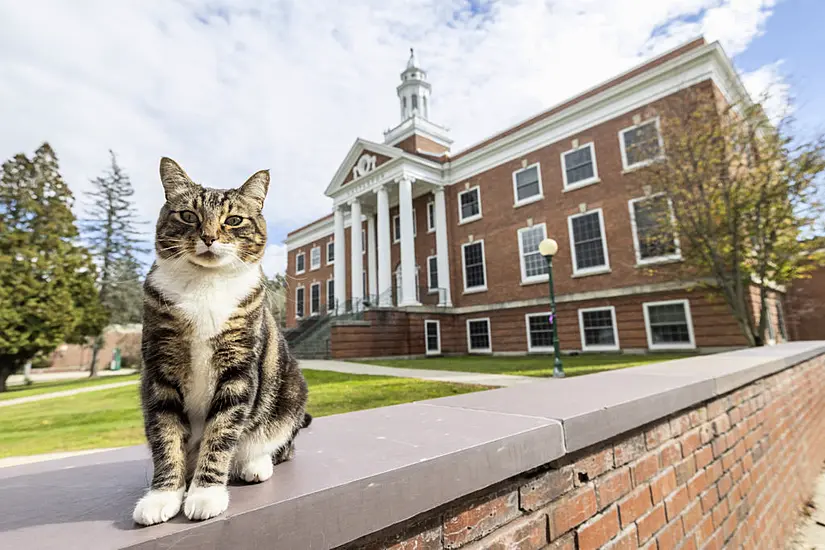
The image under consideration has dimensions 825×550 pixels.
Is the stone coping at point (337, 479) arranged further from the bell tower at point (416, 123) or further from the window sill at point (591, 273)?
the bell tower at point (416, 123)

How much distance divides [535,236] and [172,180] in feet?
67.3

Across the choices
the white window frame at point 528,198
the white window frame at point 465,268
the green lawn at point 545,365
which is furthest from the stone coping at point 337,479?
the white window frame at point 465,268

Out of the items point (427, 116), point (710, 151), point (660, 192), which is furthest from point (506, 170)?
point (427, 116)

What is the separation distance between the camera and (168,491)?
0.96 metres

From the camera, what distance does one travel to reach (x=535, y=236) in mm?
20500

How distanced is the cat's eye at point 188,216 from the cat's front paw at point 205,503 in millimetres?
771

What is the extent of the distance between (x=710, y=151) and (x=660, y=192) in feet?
7.23

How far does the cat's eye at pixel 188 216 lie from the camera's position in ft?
4.11

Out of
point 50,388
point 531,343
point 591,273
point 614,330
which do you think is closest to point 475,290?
point 531,343

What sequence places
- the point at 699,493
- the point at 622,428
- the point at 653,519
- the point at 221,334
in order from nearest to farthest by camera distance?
the point at 221,334 < the point at 622,428 < the point at 653,519 < the point at 699,493

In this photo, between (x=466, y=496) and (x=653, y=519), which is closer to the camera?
(x=466, y=496)

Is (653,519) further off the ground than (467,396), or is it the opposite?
(467,396)

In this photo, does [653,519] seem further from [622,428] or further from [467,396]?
[467,396]

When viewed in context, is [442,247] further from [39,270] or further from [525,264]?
[39,270]
